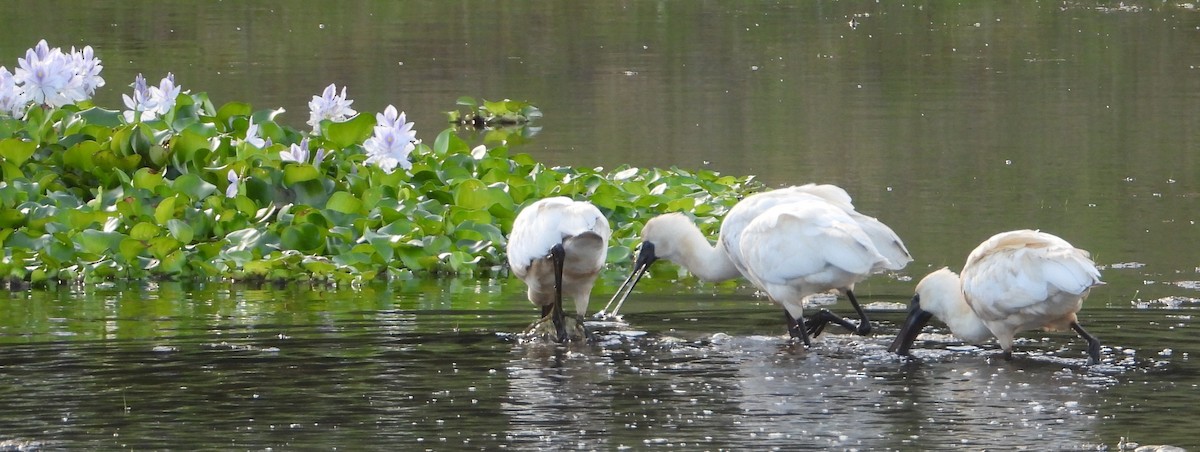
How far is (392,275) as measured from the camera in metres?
11.1

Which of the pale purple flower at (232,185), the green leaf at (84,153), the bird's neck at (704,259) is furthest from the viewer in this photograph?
the green leaf at (84,153)

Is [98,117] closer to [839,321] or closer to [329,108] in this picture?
[329,108]

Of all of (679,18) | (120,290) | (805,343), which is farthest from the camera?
(679,18)

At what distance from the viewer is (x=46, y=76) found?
40.5ft

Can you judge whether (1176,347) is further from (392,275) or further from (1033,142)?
(1033,142)

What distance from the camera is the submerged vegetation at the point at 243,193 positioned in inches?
437

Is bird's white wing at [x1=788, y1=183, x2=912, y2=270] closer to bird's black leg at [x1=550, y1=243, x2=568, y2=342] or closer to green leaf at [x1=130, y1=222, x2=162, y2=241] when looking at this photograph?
bird's black leg at [x1=550, y1=243, x2=568, y2=342]

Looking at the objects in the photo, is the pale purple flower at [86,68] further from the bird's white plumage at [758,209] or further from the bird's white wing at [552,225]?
the bird's white plumage at [758,209]

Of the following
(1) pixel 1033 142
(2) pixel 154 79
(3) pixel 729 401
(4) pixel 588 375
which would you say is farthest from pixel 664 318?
(2) pixel 154 79

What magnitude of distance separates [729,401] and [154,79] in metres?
17.2

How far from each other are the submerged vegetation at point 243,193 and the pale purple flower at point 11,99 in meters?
0.01

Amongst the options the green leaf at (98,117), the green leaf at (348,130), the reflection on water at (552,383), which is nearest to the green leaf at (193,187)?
the green leaf at (348,130)

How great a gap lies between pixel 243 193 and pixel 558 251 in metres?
3.56

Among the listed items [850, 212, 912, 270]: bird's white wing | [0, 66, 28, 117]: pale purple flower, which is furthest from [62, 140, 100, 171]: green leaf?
[850, 212, 912, 270]: bird's white wing
